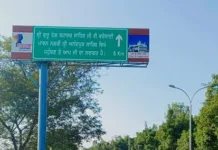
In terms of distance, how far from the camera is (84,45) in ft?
58.1

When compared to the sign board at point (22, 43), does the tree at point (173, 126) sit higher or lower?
lower

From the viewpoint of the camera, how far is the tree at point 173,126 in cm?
4669

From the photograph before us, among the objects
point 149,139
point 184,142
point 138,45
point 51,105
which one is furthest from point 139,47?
point 149,139

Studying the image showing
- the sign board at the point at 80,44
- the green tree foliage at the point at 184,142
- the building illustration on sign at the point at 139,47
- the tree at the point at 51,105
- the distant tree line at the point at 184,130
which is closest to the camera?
the sign board at the point at 80,44

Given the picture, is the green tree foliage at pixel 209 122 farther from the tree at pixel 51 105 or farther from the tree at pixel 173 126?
the tree at pixel 173 126

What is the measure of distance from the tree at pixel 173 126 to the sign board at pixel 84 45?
98.0ft

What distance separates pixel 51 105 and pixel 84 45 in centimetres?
1013

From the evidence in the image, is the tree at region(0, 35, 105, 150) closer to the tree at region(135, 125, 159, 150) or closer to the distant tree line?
the distant tree line

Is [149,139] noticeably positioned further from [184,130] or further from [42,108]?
[42,108]

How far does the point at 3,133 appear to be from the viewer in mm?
27125

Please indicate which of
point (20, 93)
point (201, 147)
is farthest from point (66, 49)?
point (201, 147)

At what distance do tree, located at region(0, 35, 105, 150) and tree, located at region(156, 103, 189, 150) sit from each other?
19337mm

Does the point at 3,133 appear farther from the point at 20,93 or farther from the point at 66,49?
the point at 66,49

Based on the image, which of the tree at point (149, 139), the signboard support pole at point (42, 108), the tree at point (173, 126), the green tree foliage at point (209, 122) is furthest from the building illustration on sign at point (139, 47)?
the tree at point (149, 139)
